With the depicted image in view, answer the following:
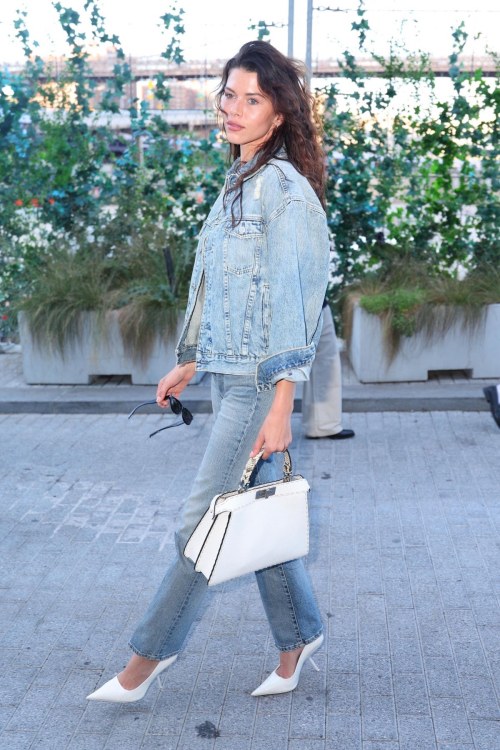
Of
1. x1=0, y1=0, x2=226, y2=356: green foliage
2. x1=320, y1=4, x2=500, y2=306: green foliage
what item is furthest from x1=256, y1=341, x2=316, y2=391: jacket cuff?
x1=320, y1=4, x2=500, y2=306: green foliage

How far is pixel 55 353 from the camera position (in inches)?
306

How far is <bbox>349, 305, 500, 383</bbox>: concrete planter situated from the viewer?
303 inches

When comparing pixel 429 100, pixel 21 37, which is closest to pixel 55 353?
pixel 21 37

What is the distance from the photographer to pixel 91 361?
7762 millimetres

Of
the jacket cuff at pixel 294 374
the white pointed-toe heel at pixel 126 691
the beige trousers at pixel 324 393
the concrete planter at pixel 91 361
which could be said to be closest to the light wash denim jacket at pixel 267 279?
the jacket cuff at pixel 294 374

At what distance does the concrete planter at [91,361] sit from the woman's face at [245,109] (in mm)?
4858

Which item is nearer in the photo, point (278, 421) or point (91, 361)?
point (278, 421)

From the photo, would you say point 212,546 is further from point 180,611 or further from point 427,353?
point 427,353

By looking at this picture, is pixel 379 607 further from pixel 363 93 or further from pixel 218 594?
pixel 363 93

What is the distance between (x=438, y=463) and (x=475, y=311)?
226 cm

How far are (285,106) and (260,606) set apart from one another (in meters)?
2.08

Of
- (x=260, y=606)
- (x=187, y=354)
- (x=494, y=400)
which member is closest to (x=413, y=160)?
(x=494, y=400)

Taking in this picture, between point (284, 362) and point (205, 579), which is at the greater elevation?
point (284, 362)

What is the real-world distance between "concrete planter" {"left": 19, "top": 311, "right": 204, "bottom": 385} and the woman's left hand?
5.01 m
